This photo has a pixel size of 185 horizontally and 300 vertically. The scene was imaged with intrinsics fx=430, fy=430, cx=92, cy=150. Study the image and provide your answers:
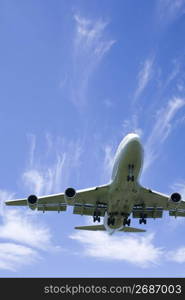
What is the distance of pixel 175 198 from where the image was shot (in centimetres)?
3216

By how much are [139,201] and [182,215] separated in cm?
539

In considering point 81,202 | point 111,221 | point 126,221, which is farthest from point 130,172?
point 81,202

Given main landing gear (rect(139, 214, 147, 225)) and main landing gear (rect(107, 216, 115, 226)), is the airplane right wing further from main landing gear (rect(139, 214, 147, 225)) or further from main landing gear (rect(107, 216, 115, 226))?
main landing gear (rect(107, 216, 115, 226))

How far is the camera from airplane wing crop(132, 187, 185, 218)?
34156 mm

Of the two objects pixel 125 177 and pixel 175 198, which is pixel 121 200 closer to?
pixel 125 177

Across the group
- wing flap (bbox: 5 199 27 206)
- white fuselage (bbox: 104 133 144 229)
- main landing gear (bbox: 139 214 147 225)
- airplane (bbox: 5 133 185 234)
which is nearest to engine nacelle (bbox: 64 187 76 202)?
airplane (bbox: 5 133 185 234)

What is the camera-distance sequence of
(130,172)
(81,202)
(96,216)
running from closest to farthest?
(130,172) < (81,202) < (96,216)

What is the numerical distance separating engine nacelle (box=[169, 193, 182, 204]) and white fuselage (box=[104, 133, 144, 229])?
3030 millimetres

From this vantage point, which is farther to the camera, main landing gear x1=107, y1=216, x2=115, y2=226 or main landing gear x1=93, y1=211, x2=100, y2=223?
main landing gear x1=93, y1=211, x2=100, y2=223

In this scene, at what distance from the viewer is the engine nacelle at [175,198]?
32094 mm

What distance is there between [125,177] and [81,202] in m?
7.53

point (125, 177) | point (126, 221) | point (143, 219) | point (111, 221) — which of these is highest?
point (125, 177)

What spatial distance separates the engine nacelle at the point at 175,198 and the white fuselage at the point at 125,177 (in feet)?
9.94

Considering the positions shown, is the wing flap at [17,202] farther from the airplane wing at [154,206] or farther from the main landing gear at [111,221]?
the airplane wing at [154,206]
